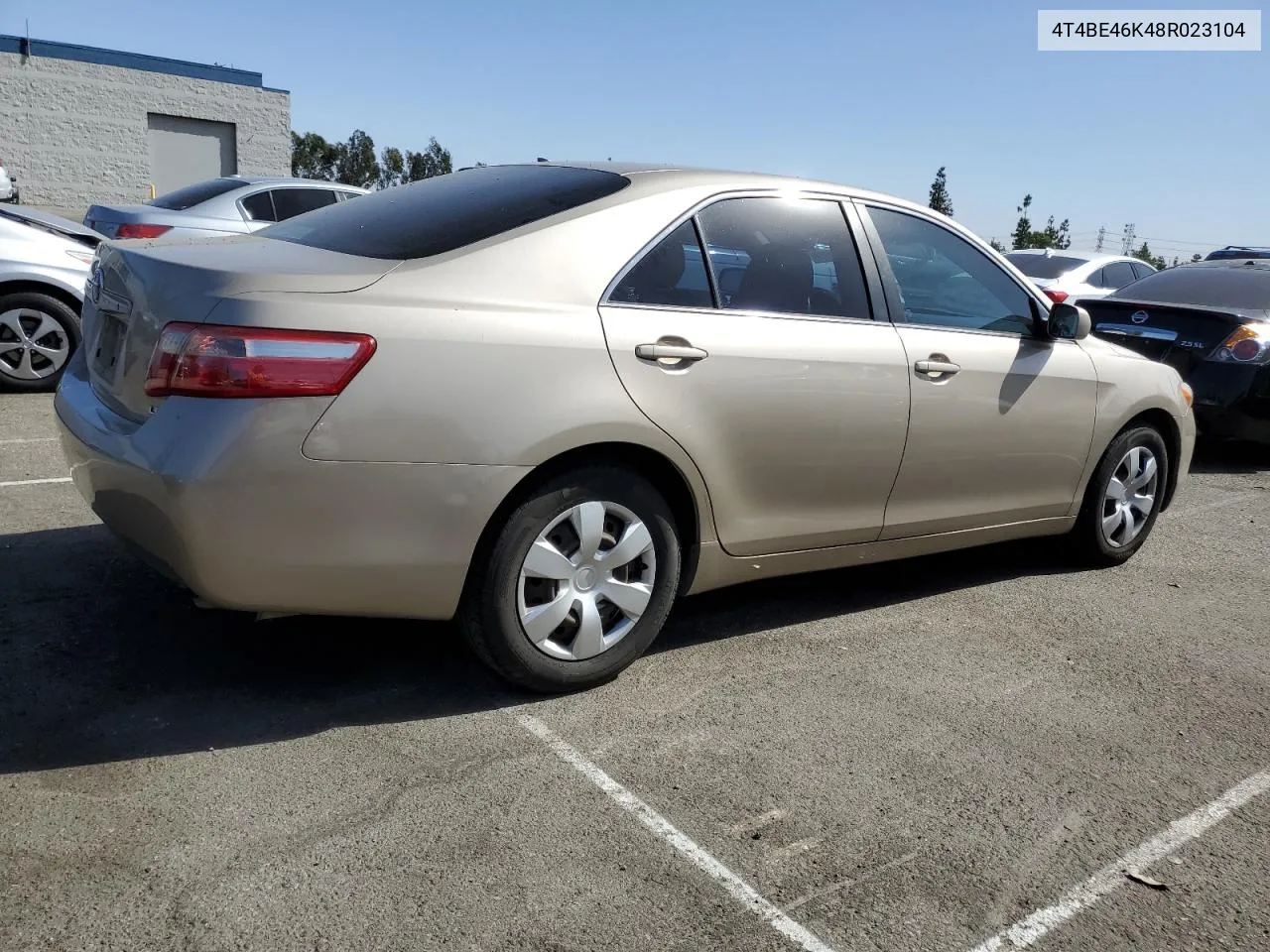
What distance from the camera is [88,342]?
12.3 ft

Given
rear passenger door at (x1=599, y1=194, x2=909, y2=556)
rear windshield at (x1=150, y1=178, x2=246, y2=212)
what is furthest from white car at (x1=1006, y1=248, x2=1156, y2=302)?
rear passenger door at (x1=599, y1=194, x2=909, y2=556)

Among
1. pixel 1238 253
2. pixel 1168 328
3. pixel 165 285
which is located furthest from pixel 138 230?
pixel 1238 253

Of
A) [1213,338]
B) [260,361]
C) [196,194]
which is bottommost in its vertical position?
[260,361]

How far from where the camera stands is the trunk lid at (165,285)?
308cm

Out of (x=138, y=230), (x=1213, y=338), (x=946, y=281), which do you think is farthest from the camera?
(x=138, y=230)

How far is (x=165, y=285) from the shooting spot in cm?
318

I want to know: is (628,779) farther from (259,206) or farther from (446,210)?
(259,206)

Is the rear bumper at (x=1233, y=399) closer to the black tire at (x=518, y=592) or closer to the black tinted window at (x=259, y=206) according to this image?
the black tire at (x=518, y=592)

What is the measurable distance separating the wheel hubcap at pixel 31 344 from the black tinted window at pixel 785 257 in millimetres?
5724

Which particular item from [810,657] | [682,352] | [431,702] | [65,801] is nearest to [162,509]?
[65,801]

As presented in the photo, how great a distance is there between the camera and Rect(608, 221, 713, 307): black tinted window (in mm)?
3633

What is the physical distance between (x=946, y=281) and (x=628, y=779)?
2.56 m

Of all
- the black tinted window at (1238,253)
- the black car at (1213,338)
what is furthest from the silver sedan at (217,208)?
the black tinted window at (1238,253)

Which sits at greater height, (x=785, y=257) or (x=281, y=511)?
(x=785, y=257)
